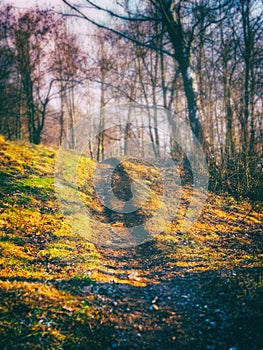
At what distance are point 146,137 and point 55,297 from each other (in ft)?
55.0

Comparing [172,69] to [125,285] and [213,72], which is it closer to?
[213,72]

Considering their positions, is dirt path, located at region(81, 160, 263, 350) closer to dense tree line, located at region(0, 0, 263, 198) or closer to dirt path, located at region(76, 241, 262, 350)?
dirt path, located at region(76, 241, 262, 350)

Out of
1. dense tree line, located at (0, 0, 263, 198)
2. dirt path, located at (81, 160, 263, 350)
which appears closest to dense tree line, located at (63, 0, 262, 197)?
dense tree line, located at (0, 0, 263, 198)

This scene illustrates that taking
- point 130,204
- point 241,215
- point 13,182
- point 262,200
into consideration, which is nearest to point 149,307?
point 130,204

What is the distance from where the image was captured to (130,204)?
9.23m

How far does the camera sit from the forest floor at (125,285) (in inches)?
151

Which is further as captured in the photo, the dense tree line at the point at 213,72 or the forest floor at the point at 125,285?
the dense tree line at the point at 213,72

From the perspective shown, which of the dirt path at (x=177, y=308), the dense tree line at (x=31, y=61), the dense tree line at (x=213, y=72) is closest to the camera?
the dirt path at (x=177, y=308)

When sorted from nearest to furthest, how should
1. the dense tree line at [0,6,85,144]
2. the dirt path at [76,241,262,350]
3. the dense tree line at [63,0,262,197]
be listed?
the dirt path at [76,241,262,350] < the dense tree line at [63,0,262,197] < the dense tree line at [0,6,85,144]

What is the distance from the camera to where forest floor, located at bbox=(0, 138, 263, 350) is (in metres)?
3.84

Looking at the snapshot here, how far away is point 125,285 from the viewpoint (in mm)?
5223

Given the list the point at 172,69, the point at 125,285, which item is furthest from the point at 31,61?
the point at 125,285

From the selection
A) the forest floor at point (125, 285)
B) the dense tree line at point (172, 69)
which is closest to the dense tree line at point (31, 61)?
the dense tree line at point (172, 69)

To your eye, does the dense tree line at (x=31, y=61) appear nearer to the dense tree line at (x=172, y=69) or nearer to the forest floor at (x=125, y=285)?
the dense tree line at (x=172, y=69)
